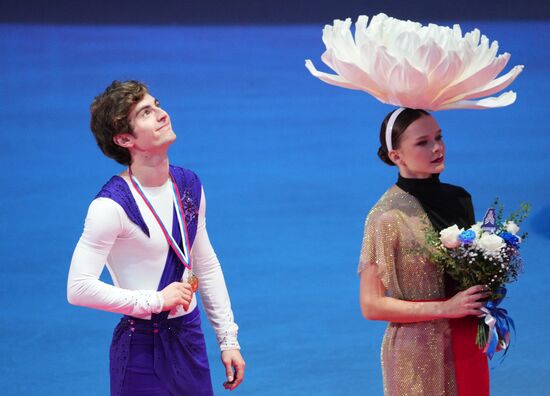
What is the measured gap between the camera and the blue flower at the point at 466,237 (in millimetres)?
3205

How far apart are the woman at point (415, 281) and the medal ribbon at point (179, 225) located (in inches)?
22.1

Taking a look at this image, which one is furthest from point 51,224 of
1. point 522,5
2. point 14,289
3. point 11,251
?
point 522,5

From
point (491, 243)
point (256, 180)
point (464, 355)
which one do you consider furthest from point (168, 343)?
point (256, 180)

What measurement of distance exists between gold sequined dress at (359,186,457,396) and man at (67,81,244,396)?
567 mm

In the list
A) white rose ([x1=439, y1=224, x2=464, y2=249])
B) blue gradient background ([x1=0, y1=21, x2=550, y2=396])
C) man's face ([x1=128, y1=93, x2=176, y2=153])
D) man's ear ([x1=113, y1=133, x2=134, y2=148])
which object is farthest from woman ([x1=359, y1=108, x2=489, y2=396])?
blue gradient background ([x1=0, y1=21, x2=550, y2=396])

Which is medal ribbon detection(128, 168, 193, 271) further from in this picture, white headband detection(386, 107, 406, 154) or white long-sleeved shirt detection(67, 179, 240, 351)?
white headband detection(386, 107, 406, 154)

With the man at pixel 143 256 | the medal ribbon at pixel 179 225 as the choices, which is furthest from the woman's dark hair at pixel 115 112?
the medal ribbon at pixel 179 225

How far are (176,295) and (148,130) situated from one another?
1.76ft

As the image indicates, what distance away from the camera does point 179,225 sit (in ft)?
11.4

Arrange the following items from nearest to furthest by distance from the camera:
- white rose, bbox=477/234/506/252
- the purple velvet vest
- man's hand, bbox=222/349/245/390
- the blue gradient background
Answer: white rose, bbox=477/234/506/252 < the purple velvet vest < man's hand, bbox=222/349/245/390 < the blue gradient background

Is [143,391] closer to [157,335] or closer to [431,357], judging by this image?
[157,335]

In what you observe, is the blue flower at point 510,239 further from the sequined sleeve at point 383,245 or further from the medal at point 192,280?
the medal at point 192,280

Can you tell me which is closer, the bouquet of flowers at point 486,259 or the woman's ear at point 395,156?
the bouquet of flowers at point 486,259

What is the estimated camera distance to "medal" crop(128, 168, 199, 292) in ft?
11.2
